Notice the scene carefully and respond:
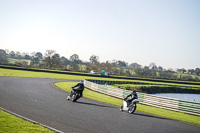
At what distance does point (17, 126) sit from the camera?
881 centimetres

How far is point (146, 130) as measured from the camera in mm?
9938

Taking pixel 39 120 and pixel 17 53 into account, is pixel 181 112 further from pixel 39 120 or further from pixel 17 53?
pixel 17 53

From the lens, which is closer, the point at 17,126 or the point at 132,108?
the point at 17,126

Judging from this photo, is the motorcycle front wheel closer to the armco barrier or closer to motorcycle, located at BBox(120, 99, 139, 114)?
motorcycle, located at BBox(120, 99, 139, 114)

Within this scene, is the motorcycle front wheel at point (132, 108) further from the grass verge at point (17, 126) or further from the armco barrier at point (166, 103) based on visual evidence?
the grass verge at point (17, 126)

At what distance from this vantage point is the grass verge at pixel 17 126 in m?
8.28

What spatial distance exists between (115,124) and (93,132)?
2022mm

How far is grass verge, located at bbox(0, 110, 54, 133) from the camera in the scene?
8279 millimetres

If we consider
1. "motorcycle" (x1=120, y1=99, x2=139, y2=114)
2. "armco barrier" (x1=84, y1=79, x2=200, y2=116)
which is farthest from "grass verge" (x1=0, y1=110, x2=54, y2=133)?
"armco barrier" (x1=84, y1=79, x2=200, y2=116)

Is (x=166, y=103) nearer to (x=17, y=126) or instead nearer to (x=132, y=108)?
(x=132, y=108)

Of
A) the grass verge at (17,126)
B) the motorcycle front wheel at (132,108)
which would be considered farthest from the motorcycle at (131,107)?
the grass verge at (17,126)

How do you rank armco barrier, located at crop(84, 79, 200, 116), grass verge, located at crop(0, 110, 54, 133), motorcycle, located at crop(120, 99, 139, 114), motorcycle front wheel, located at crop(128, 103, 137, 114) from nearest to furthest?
1. grass verge, located at crop(0, 110, 54, 133)
2. motorcycle, located at crop(120, 99, 139, 114)
3. motorcycle front wheel, located at crop(128, 103, 137, 114)
4. armco barrier, located at crop(84, 79, 200, 116)

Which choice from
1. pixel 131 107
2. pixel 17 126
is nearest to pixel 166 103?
pixel 131 107

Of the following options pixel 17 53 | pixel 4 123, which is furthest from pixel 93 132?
pixel 17 53
